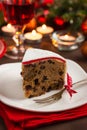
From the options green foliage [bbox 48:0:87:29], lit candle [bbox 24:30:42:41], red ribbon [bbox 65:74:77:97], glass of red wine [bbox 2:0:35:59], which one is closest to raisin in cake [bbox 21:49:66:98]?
red ribbon [bbox 65:74:77:97]

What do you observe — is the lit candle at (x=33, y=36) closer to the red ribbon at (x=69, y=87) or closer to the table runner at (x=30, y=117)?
the red ribbon at (x=69, y=87)

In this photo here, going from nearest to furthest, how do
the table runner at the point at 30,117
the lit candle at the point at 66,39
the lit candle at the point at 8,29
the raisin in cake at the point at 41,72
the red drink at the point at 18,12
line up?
the table runner at the point at 30,117, the raisin in cake at the point at 41,72, the red drink at the point at 18,12, the lit candle at the point at 66,39, the lit candle at the point at 8,29

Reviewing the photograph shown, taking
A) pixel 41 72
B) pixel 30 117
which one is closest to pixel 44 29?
pixel 41 72

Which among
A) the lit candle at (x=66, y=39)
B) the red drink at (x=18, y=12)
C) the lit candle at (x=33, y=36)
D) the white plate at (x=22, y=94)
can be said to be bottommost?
the white plate at (x=22, y=94)

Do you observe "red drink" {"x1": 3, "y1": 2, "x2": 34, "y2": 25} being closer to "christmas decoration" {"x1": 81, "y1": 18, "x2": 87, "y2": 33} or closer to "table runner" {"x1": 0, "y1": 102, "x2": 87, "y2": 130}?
"christmas decoration" {"x1": 81, "y1": 18, "x2": 87, "y2": 33}

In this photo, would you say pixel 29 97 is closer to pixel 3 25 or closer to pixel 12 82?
pixel 12 82

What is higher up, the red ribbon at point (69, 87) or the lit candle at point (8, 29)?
the lit candle at point (8, 29)

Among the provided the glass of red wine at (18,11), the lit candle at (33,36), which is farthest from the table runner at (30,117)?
the lit candle at (33,36)
